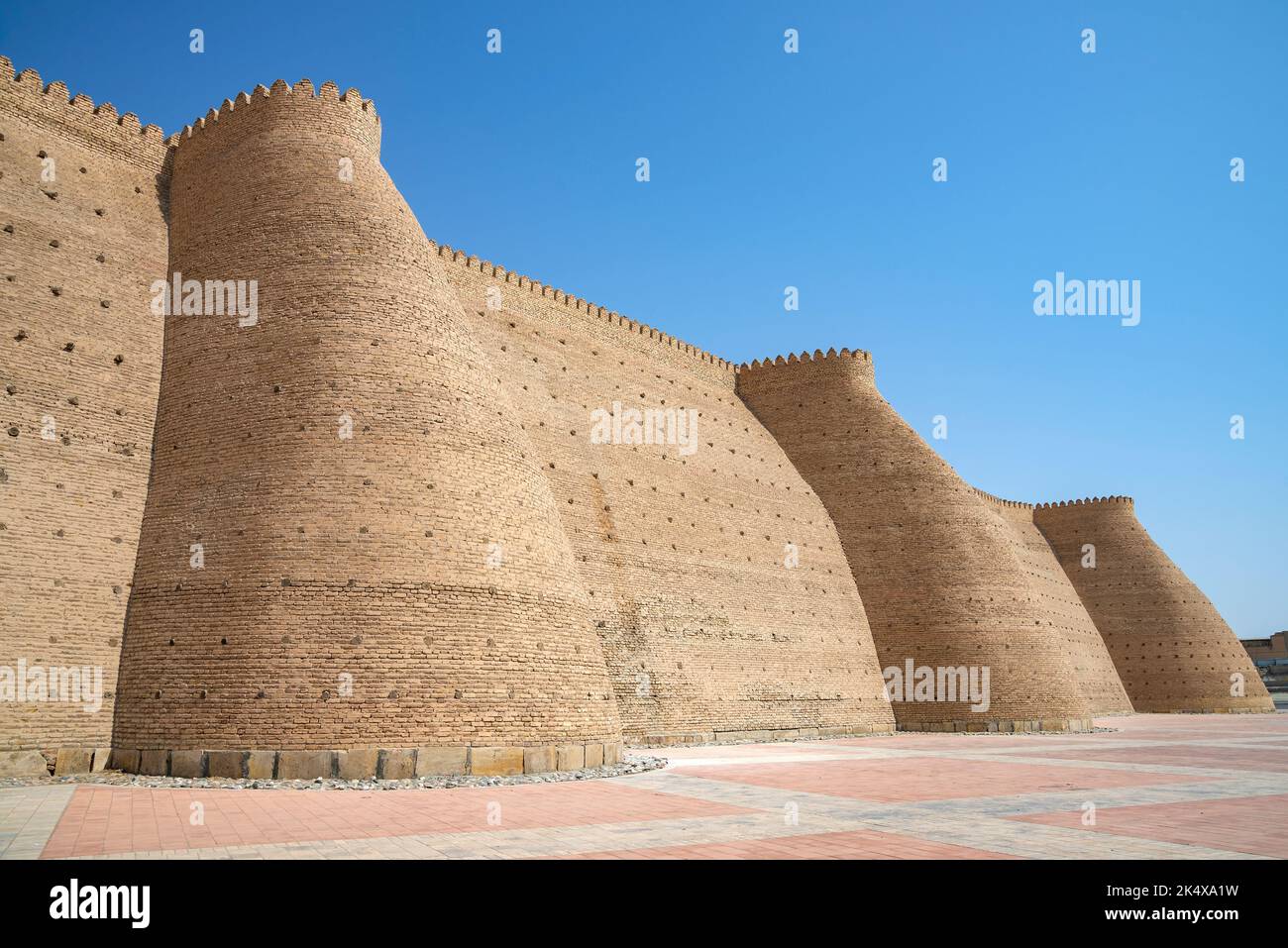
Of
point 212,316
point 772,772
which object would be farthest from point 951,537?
point 212,316

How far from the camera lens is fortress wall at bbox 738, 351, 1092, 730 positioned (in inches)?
1078

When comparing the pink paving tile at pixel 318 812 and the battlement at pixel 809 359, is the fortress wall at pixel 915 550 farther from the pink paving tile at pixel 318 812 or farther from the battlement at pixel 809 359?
the pink paving tile at pixel 318 812

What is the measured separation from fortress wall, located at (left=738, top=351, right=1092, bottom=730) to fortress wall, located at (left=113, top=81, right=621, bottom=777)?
50.5 ft

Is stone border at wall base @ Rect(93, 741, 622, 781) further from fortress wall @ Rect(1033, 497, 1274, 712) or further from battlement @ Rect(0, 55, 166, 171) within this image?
fortress wall @ Rect(1033, 497, 1274, 712)

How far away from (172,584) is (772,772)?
29.5ft

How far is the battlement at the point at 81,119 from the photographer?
16688 mm

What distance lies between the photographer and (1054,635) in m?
28.8

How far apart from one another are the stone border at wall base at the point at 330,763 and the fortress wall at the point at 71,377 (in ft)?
3.65

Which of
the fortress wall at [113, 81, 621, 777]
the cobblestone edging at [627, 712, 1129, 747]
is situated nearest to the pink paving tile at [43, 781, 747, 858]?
the fortress wall at [113, 81, 621, 777]

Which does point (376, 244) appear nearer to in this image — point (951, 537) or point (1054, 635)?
point (951, 537)

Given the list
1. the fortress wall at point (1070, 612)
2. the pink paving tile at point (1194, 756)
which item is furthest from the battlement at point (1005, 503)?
the pink paving tile at point (1194, 756)
